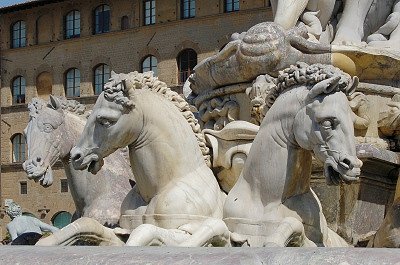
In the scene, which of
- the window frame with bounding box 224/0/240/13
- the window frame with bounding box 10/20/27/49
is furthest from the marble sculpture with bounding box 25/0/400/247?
the window frame with bounding box 10/20/27/49

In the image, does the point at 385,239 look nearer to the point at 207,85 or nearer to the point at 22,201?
the point at 207,85

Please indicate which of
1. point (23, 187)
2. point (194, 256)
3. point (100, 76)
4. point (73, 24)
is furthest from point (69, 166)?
point (73, 24)

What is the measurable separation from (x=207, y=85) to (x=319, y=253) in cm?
381

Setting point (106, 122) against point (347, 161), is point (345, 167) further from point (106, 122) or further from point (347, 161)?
point (106, 122)

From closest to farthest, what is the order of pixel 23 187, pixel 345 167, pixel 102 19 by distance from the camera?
1. pixel 345 167
2. pixel 23 187
3. pixel 102 19

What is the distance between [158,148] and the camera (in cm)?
613

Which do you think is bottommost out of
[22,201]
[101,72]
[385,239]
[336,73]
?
[22,201]

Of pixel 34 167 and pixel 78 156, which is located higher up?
pixel 78 156

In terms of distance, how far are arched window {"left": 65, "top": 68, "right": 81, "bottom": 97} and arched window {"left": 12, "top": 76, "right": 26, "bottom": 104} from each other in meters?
2.60

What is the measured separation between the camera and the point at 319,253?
3.69m

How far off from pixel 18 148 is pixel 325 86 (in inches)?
2031

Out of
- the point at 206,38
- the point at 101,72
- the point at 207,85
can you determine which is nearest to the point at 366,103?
the point at 207,85

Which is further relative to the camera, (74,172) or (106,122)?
(74,172)

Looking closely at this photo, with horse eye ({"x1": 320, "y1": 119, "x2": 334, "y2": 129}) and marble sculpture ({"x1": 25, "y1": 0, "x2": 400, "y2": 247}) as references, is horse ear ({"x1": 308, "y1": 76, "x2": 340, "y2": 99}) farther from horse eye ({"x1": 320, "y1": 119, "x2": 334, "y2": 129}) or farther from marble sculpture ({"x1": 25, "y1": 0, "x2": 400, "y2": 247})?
horse eye ({"x1": 320, "y1": 119, "x2": 334, "y2": 129})
